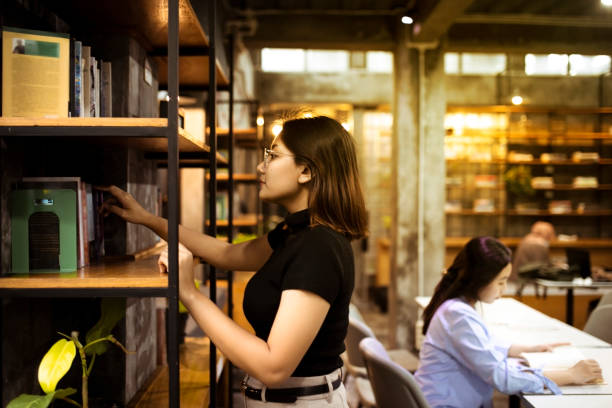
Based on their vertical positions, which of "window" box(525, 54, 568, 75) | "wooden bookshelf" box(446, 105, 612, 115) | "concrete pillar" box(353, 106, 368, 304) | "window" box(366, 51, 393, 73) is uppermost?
"window" box(366, 51, 393, 73)

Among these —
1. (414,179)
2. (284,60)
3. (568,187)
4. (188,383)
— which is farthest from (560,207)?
(188,383)

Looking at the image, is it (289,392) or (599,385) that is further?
(599,385)

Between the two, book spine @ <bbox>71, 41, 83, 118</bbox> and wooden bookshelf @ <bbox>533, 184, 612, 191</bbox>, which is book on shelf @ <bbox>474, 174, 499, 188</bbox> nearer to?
wooden bookshelf @ <bbox>533, 184, 612, 191</bbox>

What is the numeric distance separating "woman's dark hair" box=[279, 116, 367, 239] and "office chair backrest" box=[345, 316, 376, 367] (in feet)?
4.64

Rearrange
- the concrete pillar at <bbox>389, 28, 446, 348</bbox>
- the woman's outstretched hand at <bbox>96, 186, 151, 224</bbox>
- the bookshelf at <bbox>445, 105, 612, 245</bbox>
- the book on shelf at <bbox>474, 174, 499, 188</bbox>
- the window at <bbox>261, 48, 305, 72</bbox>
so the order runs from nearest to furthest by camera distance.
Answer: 1. the woman's outstretched hand at <bbox>96, 186, 151, 224</bbox>
2. the concrete pillar at <bbox>389, 28, 446, 348</bbox>
3. the bookshelf at <bbox>445, 105, 612, 245</bbox>
4. the book on shelf at <bbox>474, 174, 499, 188</bbox>
5. the window at <bbox>261, 48, 305, 72</bbox>

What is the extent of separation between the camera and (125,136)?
4.15ft

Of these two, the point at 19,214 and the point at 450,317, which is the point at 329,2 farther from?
the point at 19,214

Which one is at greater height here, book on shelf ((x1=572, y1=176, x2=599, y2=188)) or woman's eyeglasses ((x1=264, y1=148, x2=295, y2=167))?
book on shelf ((x1=572, y1=176, x2=599, y2=188))

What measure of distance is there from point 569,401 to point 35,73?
219 cm

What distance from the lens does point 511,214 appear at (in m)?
8.18

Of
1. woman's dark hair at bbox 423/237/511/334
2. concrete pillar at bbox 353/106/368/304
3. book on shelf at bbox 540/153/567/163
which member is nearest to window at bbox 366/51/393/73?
concrete pillar at bbox 353/106/368/304

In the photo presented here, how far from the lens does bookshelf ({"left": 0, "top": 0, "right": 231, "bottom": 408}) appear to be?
1.23 m

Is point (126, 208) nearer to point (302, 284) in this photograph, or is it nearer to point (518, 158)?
point (302, 284)

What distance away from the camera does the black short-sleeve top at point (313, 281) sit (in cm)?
119
